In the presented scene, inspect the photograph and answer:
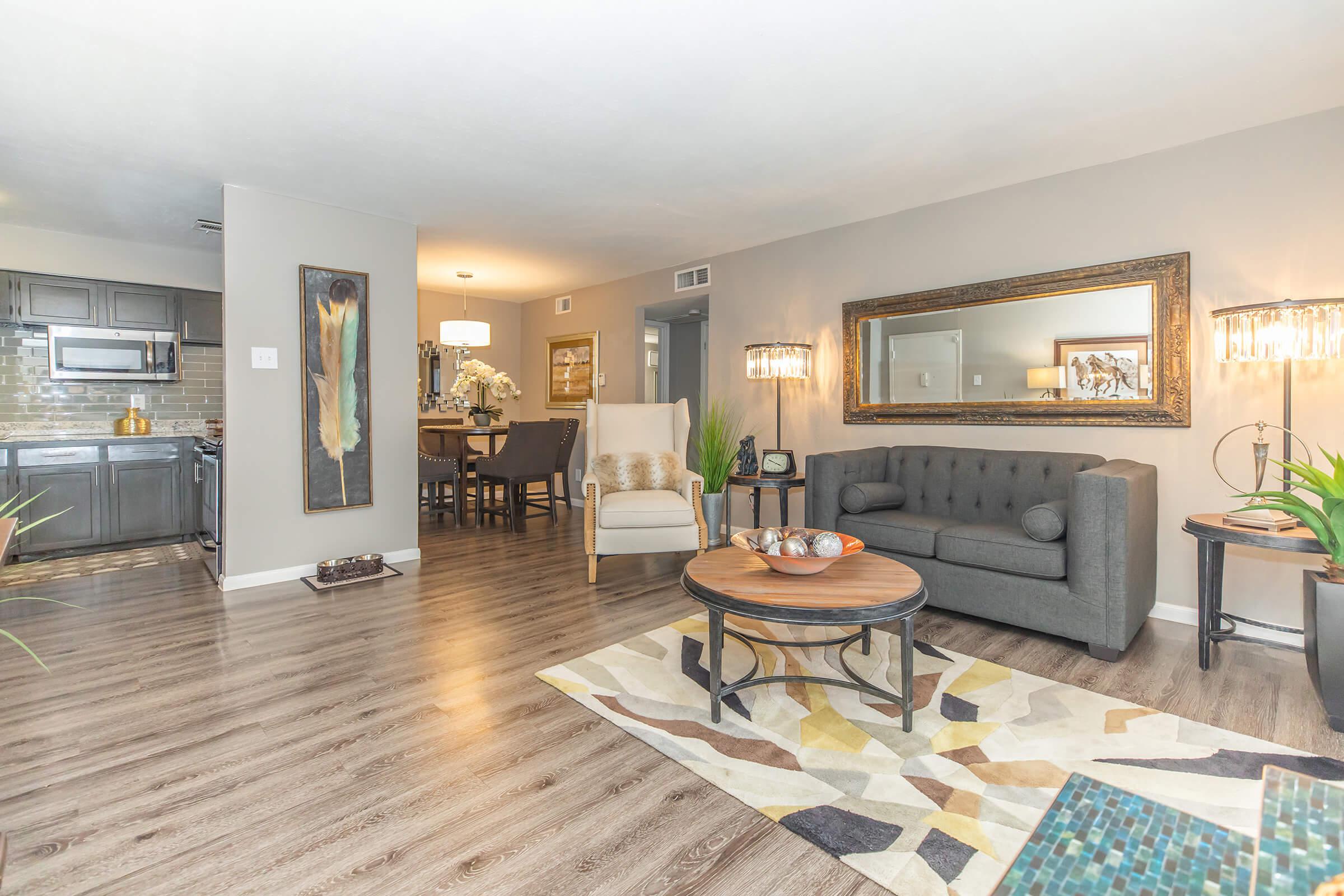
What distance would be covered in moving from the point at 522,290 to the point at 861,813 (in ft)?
21.2

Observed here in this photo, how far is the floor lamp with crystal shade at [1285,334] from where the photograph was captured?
8.50 ft

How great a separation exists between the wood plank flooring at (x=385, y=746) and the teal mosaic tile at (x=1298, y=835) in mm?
825

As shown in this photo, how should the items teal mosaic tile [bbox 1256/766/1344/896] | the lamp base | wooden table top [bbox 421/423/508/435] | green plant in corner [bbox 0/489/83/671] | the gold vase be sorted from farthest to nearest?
wooden table top [bbox 421/423/508/435] < the gold vase < the lamp base < green plant in corner [bbox 0/489/83/671] < teal mosaic tile [bbox 1256/766/1344/896]

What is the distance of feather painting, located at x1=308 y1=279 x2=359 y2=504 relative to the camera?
13.8 ft

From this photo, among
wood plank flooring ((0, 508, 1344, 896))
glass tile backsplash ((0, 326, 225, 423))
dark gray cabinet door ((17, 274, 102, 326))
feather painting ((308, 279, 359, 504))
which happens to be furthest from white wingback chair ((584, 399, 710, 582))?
dark gray cabinet door ((17, 274, 102, 326))

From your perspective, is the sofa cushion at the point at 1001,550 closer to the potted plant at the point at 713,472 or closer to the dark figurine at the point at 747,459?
the dark figurine at the point at 747,459

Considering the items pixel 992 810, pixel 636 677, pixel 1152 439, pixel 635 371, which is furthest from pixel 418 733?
pixel 635 371

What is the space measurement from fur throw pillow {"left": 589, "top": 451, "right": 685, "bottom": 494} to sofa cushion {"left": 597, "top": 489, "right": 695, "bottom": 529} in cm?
30

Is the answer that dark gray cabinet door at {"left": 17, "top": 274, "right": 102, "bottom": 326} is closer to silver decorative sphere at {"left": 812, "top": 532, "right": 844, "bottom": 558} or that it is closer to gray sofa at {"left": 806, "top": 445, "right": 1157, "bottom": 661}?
gray sofa at {"left": 806, "top": 445, "right": 1157, "bottom": 661}

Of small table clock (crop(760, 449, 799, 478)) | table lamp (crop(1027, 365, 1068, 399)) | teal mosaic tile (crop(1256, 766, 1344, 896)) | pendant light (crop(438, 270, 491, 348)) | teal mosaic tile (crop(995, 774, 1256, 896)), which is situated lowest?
teal mosaic tile (crop(995, 774, 1256, 896))

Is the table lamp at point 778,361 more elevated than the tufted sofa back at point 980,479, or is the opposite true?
the table lamp at point 778,361

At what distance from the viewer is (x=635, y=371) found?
21.2ft

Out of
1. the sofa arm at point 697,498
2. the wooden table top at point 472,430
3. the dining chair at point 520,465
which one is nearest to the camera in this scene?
the sofa arm at point 697,498

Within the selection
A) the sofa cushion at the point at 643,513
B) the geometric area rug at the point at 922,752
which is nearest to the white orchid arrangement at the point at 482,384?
the sofa cushion at the point at 643,513
